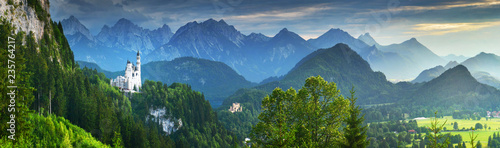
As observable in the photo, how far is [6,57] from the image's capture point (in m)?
54.8

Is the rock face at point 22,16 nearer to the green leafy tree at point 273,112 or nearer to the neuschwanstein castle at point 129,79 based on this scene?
the neuschwanstein castle at point 129,79

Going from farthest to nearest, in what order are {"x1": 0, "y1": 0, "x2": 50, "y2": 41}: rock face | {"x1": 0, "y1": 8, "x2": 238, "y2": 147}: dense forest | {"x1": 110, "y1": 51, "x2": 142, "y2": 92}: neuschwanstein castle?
{"x1": 110, "y1": 51, "x2": 142, "y2": 92}: neuschwanstein castle, {"x1": 0, "y1": 0, "x2": 50, "y2": 41}: rock face, {"x1": 0, "y1": 8, "x2": 238, "y2": 147}: dense forest

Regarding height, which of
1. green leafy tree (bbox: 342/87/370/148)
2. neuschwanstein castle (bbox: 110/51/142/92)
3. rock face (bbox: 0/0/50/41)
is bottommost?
green leafy tree (bbox: 342/87/370/148)

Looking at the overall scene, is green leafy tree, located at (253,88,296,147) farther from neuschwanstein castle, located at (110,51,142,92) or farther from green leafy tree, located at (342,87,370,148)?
neuschwanstein castle, located at (110,51,142,92)

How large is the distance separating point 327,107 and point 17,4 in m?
95.8

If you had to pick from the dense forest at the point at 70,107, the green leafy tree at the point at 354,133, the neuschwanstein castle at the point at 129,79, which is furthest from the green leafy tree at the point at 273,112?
the neuschwanstein castle at the point at 129,79

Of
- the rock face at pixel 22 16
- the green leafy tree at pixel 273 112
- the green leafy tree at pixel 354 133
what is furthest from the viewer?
the rock face at pixel 22 16

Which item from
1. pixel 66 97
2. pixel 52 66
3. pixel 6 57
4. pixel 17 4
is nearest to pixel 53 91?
pixel 66 97

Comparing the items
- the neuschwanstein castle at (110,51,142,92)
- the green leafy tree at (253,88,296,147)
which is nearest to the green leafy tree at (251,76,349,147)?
the green leafy tree at (253,88,296,147)

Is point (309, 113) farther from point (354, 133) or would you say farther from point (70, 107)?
point (70, 107)

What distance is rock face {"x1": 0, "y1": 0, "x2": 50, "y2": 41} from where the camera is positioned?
97.8m

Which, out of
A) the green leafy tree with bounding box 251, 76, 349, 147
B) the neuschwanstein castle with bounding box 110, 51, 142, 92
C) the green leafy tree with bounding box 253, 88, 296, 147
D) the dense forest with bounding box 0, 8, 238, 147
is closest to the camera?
the green leafy tree with bounding box 253, 88, 296, 147

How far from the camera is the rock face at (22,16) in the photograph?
97.8 metres

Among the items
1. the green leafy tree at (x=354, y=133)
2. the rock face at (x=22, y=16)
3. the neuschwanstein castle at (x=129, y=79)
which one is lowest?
the green leafy tree at (x=354, y=133)
